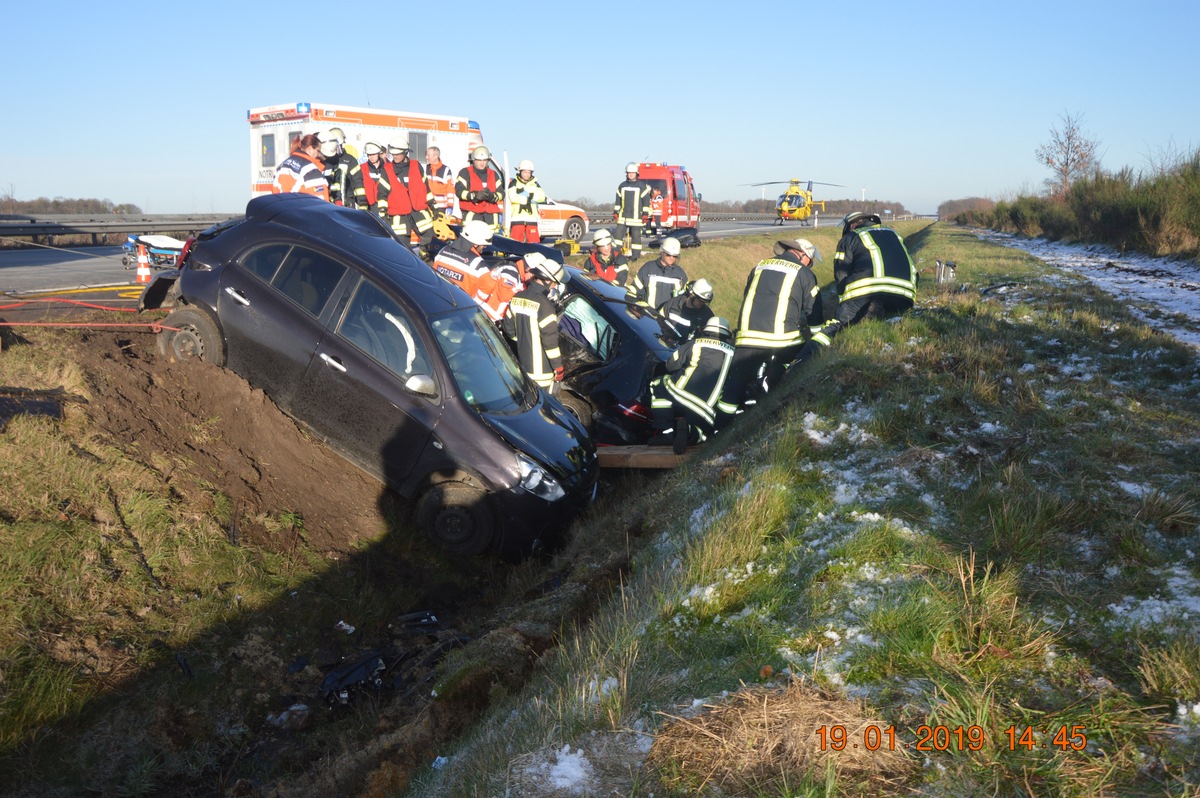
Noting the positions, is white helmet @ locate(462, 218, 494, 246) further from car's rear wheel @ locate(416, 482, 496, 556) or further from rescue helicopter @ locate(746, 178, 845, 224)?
rescue helicopter @ locate(746, 178, 845, 224)

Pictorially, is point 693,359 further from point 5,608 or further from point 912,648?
point 5,608

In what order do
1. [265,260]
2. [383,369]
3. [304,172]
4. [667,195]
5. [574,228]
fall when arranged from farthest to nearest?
[667,195] < [574,228] < [304,172] < [265,260] < [383,369]

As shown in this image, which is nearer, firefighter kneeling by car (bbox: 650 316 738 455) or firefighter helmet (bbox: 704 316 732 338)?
firefighter kneeling by car (bbox: 650 316 738 455)

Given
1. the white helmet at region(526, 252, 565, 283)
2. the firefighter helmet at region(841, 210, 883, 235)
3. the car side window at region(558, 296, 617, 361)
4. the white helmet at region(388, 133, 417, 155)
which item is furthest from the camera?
the white helmet at region(388, 133, 417, 155)

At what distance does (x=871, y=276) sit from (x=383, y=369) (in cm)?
595

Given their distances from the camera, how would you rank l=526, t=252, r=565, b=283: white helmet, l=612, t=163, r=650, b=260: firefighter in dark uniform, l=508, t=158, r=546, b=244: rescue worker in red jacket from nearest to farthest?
l=526, t=252, r=565, b=283: white helmet < l=508, t=158, r=546, b=244: rescue worker in red jacket < l=612, t=163, r=650, b=260: firefighter in dark uniform

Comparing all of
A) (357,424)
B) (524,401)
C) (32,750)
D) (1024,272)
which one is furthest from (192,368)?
(1024,272)

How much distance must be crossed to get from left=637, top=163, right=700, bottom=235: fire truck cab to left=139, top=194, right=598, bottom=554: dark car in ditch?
20.9 meters

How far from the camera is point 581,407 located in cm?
848

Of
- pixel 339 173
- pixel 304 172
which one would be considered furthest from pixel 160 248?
pixel 304 172

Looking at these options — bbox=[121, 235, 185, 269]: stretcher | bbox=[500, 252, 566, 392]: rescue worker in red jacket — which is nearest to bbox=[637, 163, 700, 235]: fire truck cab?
bbox=[121, 235, 185, 269]: stretcher
